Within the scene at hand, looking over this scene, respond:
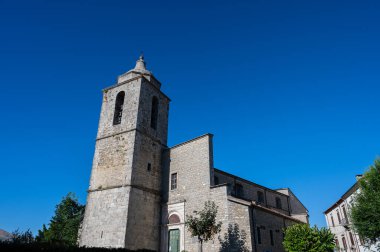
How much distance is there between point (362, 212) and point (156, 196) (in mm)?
14390

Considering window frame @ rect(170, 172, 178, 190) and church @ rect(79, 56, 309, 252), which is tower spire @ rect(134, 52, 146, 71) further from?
window frame @ rect(170, 172, 178, 190)

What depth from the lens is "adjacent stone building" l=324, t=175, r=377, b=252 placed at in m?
25.1

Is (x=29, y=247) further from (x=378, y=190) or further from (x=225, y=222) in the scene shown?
(x=378, y=190)

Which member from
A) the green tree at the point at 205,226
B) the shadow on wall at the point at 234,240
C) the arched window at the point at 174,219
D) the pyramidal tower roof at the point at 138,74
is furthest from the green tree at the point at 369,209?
the pyramidal tower roof at the point at 138,74

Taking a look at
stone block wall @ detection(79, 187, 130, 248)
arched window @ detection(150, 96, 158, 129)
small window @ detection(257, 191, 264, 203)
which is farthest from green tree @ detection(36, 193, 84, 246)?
small window @ detection(257, 191, 264, 203)

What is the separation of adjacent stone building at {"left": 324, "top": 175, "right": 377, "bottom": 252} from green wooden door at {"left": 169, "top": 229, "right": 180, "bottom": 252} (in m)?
14.1

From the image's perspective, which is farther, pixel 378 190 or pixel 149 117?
pixel 149 117

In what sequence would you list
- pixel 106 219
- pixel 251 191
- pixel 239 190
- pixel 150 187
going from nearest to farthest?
pixel 106 219
pixel 150 187
pixel 239 190
pixel 251 191

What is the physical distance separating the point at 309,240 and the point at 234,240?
16.1 ft

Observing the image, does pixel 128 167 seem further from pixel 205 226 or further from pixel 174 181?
pixel 205 226

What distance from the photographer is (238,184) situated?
26.8 meters

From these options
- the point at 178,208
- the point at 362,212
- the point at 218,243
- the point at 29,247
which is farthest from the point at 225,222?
the point at 29,247

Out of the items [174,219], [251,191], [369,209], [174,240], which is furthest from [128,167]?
[369,209]

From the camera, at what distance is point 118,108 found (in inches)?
982
